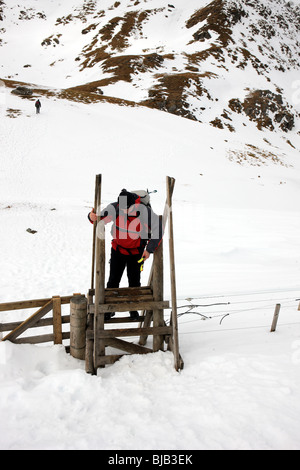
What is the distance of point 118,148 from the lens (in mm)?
26141

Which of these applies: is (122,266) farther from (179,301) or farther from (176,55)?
(176,55)

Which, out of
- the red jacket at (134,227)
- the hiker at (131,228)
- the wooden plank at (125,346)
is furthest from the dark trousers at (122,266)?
the wooden plank at (125,346)

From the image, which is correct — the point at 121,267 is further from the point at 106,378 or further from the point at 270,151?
the point at 270,151

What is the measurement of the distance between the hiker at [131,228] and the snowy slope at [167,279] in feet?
4.74

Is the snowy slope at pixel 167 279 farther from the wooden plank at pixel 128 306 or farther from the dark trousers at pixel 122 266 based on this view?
the dark trousers at pixel 122 266

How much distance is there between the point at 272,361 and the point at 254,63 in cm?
7200

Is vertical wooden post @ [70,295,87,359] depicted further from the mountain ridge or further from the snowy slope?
the mountain ridge

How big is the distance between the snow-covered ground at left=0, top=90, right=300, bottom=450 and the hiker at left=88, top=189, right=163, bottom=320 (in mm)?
1386

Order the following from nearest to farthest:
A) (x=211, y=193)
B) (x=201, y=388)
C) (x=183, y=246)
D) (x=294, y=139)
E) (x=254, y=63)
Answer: (x=201, y=388) → (x=183, y=246) → (x=211, y=193) → (x=294, y=139) → (x=254, y=63)

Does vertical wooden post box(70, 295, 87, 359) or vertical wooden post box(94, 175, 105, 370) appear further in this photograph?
vertical wooden post box(70, 295, 87, 359)

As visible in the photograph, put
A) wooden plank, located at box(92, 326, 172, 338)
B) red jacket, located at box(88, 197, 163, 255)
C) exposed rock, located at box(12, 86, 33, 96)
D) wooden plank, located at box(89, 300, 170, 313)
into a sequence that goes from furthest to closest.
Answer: exposed rock, located at box(12, 86, 33, 96) < red jacket, located at box(88, 197, 163, 255) < wooden plank, located at box(92, 326, 172, 338) < wooden plank, located at box(89, 300, 170, 313)

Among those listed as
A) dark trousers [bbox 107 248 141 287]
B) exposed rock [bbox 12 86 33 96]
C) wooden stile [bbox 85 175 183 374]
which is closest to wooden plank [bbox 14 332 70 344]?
wooden stile [bbox 85 175 183 374]

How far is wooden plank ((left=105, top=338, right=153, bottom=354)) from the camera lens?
4035mm

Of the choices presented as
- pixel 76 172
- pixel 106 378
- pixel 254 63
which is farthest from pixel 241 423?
pixel 254 63
